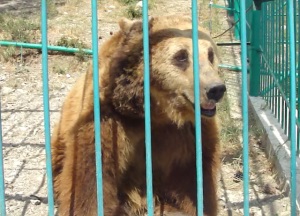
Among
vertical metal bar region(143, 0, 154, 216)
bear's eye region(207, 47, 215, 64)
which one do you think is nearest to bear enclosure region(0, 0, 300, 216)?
vertical metal bar region(143, 0, 154, 216)

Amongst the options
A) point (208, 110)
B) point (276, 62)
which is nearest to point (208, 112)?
point (208, 110)

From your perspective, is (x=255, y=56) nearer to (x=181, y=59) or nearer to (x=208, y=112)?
(x=181, y=59)

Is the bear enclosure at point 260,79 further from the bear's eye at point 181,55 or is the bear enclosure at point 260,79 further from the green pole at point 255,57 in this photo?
the bear's eye at point 181,55

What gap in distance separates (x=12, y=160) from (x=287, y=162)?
2023 millimetres

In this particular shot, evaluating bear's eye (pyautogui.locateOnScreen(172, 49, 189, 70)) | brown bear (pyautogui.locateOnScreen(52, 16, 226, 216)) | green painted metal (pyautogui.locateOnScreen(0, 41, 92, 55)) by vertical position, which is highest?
green painted metal (pyautogui.locateOnScreen(0, 41, 92, 55))

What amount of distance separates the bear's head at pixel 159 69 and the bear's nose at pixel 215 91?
253 mm

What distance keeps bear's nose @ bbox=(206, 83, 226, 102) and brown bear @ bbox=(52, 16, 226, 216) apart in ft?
0.34

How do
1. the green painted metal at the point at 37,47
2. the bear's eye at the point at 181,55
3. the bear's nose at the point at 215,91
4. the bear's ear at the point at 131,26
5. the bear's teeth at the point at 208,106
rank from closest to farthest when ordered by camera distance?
1. the bear's nose at the point at 215,91
2. the bear's teeth at the point at 208,106
3. the bear's eye at the point at 181,55
4. the bear's ear at the point at 131,26
5. the green painted metal at the point at 37,47

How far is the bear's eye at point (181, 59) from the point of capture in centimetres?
310

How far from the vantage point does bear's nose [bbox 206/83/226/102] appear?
275cm

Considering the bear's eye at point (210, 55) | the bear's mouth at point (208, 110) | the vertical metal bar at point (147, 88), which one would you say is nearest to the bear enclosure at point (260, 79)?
the vertical metal bar at point (147, 88)

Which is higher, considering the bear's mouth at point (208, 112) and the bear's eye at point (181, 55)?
the bear's eye at point (181, 55)

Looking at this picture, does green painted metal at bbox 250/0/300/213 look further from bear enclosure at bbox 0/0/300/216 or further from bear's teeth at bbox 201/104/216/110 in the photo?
bear's teeth at bbox 201/104/216/110

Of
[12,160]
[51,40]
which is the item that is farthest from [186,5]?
[12,160]
